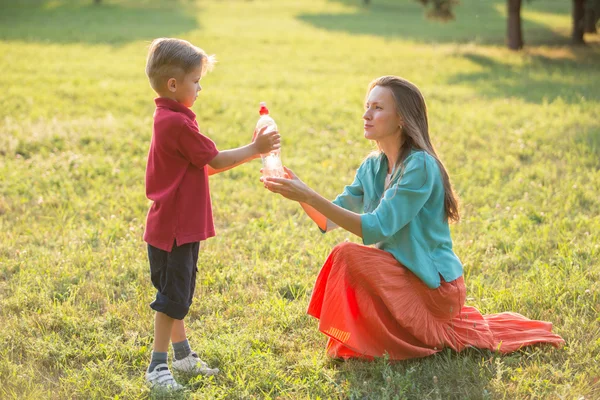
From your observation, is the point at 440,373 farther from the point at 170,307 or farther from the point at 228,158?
the point at 228,158

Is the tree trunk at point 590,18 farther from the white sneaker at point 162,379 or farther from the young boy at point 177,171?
the white sneaker at point 162,379

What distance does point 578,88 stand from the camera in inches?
554

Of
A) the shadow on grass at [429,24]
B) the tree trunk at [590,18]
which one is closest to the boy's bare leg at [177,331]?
the tree trunk at [590,18]

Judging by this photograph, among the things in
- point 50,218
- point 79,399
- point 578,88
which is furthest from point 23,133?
point 578,88

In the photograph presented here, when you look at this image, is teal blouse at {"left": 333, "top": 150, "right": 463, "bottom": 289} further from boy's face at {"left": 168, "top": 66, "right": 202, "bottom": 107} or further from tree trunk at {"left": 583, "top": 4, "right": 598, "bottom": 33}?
tree trunk at {"left": 583, "top": 4, "right": 598, "bottom": 33}

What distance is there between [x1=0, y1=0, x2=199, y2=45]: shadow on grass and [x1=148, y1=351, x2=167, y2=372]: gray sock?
65.7ft

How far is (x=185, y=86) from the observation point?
12.2 feet

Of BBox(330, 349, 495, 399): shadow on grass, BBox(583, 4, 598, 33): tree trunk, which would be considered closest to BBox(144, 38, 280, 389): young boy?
BBox(330, 349, 495, 399): shadow on grass

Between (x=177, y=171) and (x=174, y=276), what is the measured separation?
58cm

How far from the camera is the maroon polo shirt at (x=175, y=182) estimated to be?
12.1ft

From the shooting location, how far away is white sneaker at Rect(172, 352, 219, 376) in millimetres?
4047

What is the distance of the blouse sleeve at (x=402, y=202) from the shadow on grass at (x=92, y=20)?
66.7 ft

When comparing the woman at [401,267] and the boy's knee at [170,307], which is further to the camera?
the woman at [401,267]

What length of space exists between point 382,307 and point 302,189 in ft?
2.99
